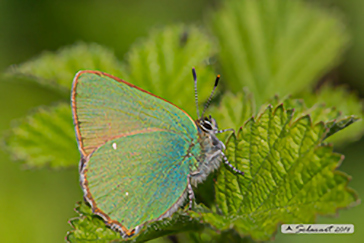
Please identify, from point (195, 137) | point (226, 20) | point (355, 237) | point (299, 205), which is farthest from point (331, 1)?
point (299, 205)

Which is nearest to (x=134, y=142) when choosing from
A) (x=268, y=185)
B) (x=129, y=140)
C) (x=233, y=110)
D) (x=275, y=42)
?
(x=129, y=140)

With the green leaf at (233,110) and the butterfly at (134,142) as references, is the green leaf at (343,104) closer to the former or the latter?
the green leaf at (233,110)

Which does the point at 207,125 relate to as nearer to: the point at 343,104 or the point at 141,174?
the point at 141,174

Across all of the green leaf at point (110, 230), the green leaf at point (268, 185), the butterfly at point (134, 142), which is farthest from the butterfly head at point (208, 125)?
the green leaf at point (110, 230)

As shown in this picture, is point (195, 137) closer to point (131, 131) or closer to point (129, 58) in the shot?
point (131, 131)

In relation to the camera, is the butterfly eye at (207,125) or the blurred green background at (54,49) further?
the blurred green background at (54,49)

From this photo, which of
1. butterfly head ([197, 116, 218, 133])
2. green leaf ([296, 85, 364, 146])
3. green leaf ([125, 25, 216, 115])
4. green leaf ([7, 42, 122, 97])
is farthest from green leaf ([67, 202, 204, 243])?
green leaf ([296, 85, 364, 146])
